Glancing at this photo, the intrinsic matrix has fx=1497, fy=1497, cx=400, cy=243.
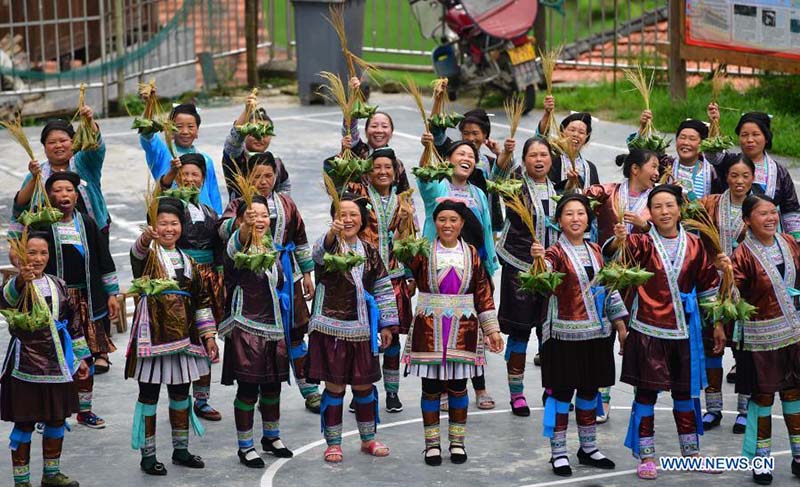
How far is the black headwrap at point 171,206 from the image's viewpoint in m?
7.49

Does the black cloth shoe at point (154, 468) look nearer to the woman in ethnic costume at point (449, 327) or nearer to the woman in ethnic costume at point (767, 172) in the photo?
the woman in ethnic costume at point (449, 327)

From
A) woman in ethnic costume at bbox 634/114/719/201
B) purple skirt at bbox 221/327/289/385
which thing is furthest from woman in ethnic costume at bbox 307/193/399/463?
woman in ethnic costume at bbox 634/114/719/201

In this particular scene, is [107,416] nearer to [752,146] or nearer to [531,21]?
[752,146]

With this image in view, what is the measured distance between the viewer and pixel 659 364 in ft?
24.0

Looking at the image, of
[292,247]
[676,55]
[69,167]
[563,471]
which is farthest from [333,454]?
[676,55]

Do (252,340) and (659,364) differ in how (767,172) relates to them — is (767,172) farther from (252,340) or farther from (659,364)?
(252,340)

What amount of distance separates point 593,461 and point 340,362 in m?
1.36

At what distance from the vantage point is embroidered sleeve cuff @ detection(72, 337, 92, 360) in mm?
7484

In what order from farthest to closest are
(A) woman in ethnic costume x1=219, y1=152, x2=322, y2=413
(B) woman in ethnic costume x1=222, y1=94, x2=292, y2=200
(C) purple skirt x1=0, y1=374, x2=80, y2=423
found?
(B) woman in ethnic costume x1=222, y1=94, x2=292, y2=200 < (A) woman in ethnic costume x1=219, y1=152, x2=322, y2=413 < (C) purple skirt x1=0, y1=374, x2=80, y2=423

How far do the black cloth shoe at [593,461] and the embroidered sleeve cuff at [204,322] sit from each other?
1.95m

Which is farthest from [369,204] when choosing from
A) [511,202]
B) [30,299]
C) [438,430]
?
[30,299]

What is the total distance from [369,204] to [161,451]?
1806mm

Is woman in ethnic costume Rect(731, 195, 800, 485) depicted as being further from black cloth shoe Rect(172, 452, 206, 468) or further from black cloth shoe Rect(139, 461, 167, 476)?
black cloth shoe Rect(139, 461, 167, 476)

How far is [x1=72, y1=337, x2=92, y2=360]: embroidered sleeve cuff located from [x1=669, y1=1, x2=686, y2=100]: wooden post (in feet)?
31.2
